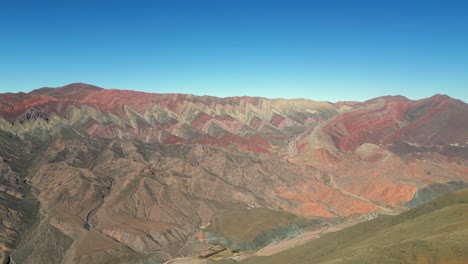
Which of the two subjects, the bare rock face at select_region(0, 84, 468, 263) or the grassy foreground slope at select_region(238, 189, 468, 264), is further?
the bare rock face at select_region(0, 84, 468, 263)

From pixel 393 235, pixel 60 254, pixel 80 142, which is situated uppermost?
pixel 80 142

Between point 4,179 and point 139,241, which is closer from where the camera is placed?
point 139,241

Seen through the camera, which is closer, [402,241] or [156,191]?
[402,241]

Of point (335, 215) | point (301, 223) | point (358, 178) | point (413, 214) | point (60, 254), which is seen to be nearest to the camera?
point (413, 214)

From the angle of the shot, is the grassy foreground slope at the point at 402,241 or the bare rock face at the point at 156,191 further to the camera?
the bare rock face at the point at 156,191

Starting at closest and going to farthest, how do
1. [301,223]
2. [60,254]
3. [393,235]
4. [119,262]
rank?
Result: [393,235]
[119,262]
[60,254]
[301,223]

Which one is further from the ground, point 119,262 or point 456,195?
point 456,195

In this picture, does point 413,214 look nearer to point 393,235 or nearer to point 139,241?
point 393,235

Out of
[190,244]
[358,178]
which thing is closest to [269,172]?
[358,178]
